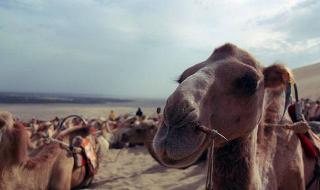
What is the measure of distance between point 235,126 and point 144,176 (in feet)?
22.8

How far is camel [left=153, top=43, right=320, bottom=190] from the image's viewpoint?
229 cm

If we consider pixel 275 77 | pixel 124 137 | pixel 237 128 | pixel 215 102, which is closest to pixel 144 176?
pixel 124 137

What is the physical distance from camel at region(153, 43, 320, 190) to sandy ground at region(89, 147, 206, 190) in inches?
192

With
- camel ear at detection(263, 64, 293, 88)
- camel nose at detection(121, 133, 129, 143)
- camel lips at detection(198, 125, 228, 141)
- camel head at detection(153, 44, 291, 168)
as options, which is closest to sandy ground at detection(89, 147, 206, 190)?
camel nose at detection(121, 133, 129, 143)

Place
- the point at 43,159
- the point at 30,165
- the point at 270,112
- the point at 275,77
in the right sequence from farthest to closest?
the point at 43,159 → the point at 30,165 → the point at 270,112 → the point at 275,77

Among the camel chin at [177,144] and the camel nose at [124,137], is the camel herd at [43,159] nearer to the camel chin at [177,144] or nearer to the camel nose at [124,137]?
the camel chin at [177,144]

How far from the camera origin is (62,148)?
Answer: 729cm

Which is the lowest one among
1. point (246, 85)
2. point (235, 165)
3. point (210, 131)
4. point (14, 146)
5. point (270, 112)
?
point (14, 146)

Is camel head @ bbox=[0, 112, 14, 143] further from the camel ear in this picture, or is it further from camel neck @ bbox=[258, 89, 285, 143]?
the camel ear

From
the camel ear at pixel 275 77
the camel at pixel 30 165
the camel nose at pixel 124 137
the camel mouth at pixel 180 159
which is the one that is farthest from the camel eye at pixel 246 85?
the camel nose at pixel 124 137

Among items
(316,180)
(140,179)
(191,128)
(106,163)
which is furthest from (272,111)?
(106,163)

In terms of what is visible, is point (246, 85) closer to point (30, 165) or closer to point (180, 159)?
point (180, 159)

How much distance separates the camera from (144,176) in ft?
30.9

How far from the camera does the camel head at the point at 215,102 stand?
7.42 feet
